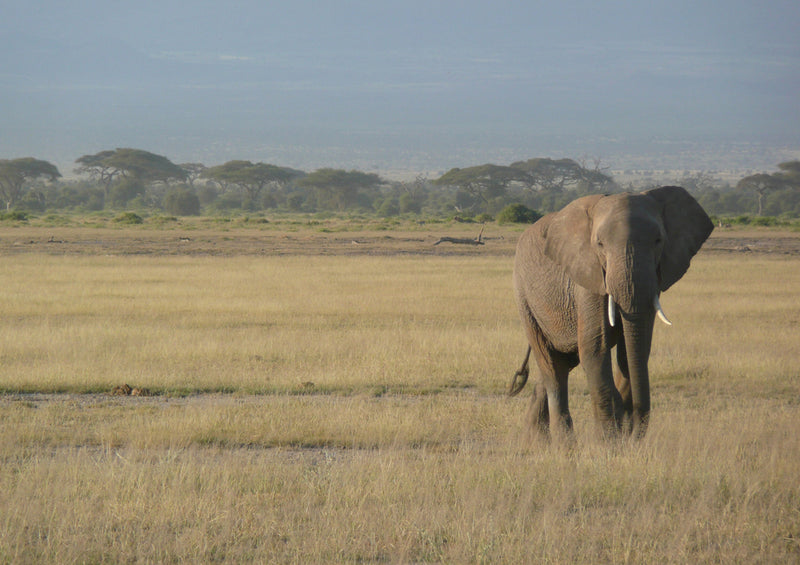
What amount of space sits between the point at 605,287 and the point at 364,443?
2473 millimetres

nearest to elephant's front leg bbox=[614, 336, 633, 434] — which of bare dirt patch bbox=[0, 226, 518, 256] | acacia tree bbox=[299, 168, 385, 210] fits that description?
bare dirt patch bbox=[0, 226, 518, 256]

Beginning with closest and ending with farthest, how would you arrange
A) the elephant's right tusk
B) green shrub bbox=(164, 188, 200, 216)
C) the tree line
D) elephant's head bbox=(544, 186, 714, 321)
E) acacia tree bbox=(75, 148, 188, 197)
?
elephant's head bbox=(544, 186, 714, 321), the elephant's right tusk, green shrub bbox=(164, 188, 200, 216), the tree line, acacia tree bbox=(75, 148, 188, 197)

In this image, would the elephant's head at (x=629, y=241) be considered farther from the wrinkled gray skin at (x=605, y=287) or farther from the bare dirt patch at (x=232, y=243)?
the bare dirt patch at (x=232, y=243)

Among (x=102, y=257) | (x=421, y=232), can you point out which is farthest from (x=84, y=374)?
(x=421, y=232)

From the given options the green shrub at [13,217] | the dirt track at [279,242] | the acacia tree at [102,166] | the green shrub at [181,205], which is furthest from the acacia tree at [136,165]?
the dirt track at [279,242]

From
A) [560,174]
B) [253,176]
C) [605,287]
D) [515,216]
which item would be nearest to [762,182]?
[560,174]

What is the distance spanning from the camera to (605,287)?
700cm

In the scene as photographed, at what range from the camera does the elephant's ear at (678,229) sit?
23.9ft

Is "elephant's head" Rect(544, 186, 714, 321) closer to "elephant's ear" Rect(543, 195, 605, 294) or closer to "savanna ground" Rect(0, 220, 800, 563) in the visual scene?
"elephant's ear" Rect(543, 195, 605, 294)

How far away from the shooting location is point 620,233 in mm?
6809

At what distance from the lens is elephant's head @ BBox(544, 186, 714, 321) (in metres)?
6.74

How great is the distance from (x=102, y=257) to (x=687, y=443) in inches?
1046

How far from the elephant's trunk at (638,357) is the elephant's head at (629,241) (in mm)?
79

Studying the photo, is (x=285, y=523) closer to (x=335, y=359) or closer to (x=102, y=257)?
(x=335, y=359)
